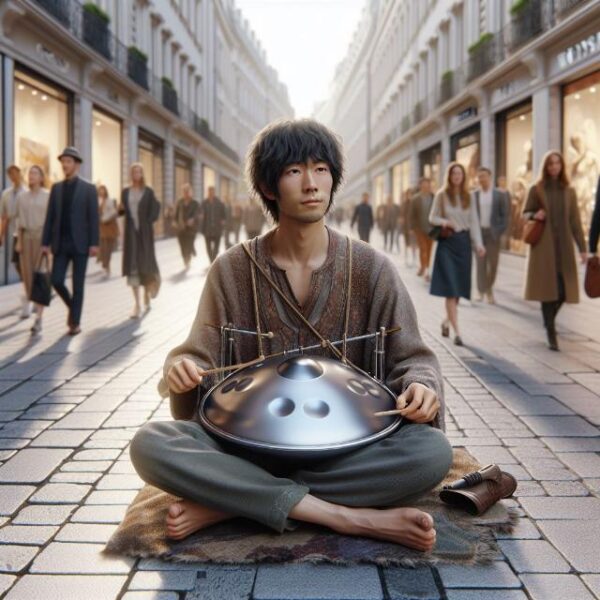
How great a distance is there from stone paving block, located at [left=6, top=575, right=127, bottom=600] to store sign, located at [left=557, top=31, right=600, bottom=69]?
15.8 metres

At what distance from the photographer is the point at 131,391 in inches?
244

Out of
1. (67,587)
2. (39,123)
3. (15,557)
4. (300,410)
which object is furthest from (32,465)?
(39,123)

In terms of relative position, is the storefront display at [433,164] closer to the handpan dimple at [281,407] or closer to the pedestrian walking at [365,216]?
the pedestrian walking at [365,216]

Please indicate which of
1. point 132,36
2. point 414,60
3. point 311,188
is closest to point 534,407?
point 311,188

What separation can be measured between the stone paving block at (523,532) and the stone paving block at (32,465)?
82.4 inches

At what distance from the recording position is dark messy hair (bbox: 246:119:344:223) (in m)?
3.29

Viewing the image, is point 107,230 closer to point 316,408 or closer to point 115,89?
point 115,89

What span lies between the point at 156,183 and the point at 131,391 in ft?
89.7

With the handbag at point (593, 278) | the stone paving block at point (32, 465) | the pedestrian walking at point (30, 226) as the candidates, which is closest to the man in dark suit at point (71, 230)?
the pedestrian walking at point (30, 226)

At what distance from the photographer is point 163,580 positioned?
2865mm

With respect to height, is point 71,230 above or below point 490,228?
below

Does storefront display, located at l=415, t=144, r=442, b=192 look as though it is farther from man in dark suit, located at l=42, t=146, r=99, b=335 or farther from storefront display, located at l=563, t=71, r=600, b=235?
man in dark suit, located at l=42, t=146, r=99, b=335

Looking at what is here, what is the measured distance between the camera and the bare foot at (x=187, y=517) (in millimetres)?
3096

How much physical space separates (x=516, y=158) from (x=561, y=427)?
18.3 meters
